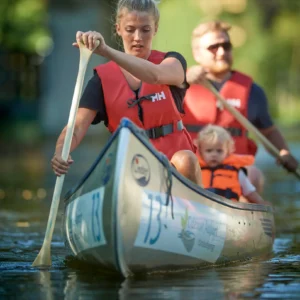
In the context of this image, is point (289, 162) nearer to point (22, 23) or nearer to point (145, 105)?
point (145, 105)

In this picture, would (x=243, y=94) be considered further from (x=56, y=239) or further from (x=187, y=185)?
(x=187, y=185)

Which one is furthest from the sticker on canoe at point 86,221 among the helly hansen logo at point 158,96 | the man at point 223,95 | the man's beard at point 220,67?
the man's beard at point 220,67

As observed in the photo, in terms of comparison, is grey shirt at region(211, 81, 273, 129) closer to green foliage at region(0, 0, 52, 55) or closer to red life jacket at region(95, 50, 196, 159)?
red life jacket at region(95, 50, 196, 159)

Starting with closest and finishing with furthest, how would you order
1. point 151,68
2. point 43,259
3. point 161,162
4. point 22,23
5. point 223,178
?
point 161,162 → point 151,68 → point 43,259 → point 223,178 → point 22,23

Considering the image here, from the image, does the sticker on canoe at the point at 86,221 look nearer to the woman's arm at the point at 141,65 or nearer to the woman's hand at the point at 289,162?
the woman's arm at the point at 141,65

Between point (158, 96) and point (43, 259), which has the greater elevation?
point (158, 96)

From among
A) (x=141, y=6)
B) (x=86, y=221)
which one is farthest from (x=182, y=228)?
(x=141, y=6)

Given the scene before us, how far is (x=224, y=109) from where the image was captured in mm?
9016

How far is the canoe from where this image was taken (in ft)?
19.6

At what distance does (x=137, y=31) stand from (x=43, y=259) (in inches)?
56.0

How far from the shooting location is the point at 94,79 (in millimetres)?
6938

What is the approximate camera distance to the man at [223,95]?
8.82 metres

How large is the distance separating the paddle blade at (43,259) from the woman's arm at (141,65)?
3.81 ft

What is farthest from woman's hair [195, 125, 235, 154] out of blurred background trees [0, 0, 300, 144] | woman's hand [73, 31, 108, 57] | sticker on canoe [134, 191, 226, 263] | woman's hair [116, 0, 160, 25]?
blurred background trees [0, 0, 300, 144]
